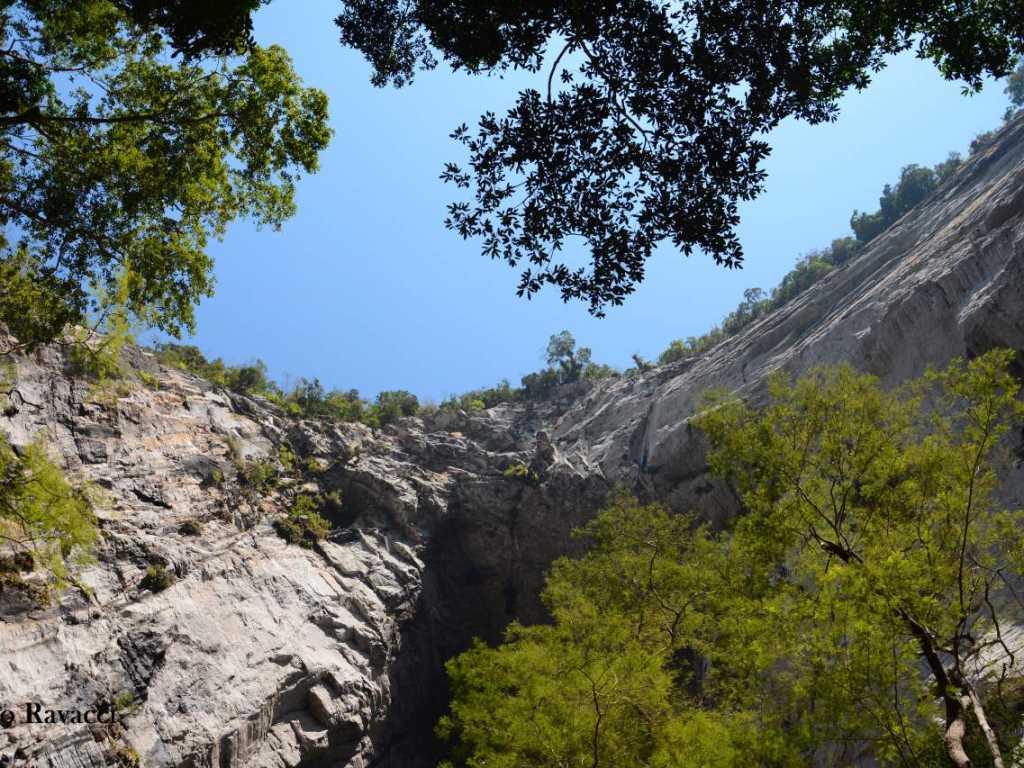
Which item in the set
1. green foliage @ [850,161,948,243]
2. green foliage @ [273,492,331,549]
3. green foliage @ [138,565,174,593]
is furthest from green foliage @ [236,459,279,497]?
green foliage @ [850,161,948,243]

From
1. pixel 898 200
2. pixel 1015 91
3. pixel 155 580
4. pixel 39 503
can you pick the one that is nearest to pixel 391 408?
pixel 155 580

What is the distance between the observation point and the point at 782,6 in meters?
8.80

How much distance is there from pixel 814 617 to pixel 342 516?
21891 mm

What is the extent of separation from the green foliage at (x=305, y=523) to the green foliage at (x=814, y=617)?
9.77 metres

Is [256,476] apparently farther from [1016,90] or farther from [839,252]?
[1016,90]

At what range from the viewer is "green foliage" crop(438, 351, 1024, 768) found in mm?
9812

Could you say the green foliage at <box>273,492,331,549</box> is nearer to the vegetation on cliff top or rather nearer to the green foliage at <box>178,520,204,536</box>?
the green foliage at <box>178,520,204,536</box>

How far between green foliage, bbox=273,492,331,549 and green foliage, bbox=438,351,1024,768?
977 cm

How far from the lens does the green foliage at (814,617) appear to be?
981cm

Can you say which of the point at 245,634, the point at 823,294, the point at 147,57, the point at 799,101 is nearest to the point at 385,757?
the point at 245,634

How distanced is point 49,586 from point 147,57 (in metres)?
12.5

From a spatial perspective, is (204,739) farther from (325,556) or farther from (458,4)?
(458,4)

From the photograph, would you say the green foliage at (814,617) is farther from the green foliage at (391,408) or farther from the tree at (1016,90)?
the tree at (1016,90)

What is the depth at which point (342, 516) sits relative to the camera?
1139 inches
